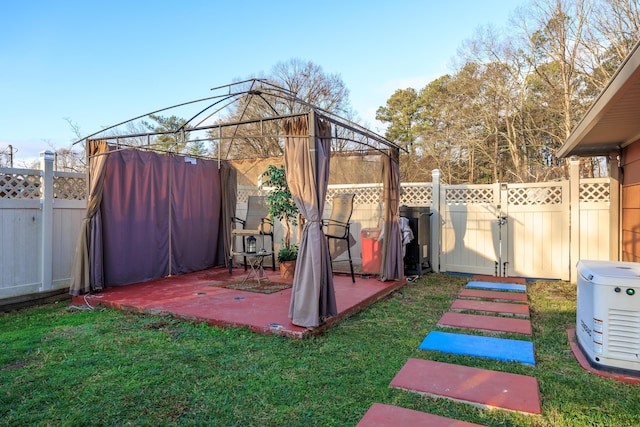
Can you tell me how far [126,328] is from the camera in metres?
3.60

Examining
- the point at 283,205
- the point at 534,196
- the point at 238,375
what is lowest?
the point at 238,375

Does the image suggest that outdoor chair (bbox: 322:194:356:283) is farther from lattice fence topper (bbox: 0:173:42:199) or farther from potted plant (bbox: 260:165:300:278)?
lattice fence topper (bbox: 0:173:42:199)

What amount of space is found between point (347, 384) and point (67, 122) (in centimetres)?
1408

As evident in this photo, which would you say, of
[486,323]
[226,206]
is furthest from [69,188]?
[486,323]

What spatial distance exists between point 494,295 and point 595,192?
2.34m

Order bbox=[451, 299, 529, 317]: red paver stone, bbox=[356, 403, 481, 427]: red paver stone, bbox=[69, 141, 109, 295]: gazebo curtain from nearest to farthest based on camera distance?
bbox=[356, 403, 481, 427]: red paver stone, bbox=[451, 299, 529, 317]: red paver stone, bbox=[69, 141, 109, 295]: gazebo curtain

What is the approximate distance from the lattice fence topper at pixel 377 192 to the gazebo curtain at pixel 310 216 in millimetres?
2969

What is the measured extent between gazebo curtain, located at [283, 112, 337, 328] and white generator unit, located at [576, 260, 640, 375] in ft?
6.61

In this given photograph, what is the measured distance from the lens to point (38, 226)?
4.61m

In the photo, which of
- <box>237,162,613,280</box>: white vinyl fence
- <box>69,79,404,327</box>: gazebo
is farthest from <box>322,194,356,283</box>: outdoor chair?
<box>69,79,404,327</box>: gazebo

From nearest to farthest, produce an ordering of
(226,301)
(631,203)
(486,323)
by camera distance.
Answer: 1. (486,323)
2. (226,301)
3. (631,203)

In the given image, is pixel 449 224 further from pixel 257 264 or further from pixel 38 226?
pixel 38 226

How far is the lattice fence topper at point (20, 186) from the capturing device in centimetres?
431

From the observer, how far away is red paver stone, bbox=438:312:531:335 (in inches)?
140
